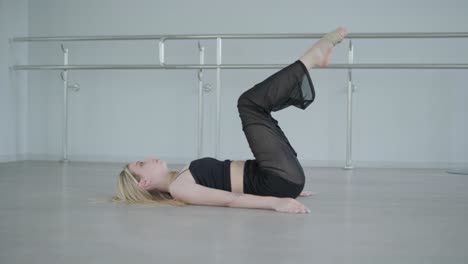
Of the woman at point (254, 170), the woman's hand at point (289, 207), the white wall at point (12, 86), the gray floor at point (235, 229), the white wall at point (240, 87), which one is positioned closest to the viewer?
the gray floor at point (235, 229)

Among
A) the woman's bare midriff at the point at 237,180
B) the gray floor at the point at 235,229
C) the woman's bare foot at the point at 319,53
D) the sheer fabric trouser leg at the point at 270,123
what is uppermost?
the woman's bare foot at the point at 319,53

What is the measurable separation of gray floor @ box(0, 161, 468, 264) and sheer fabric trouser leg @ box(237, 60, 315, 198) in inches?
5.1

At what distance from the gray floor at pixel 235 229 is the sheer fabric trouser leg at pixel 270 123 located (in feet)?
0.43

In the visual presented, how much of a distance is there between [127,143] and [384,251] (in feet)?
10.1

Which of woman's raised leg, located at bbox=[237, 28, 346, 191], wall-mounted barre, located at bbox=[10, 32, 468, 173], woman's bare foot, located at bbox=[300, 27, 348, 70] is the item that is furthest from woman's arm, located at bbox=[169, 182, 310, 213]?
wall-mounted barre, located at bbox=[10, 32, 468, 173]

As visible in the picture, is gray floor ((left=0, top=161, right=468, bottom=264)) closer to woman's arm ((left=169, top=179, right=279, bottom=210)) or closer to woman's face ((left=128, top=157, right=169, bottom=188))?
woman's arm ((left=169, top=179, right=279, bottom=210))

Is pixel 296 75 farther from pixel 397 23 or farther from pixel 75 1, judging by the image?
pixel 75 1

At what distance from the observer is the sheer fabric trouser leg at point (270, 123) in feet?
6.14

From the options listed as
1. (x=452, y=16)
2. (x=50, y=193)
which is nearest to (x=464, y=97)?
(x=452, y=16)

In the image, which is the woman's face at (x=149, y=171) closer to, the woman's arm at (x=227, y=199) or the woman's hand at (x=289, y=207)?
the woman's arm at (x=227, y=199)

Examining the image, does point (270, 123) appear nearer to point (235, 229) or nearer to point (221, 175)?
point (221, 175)

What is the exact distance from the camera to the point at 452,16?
12.2 feet

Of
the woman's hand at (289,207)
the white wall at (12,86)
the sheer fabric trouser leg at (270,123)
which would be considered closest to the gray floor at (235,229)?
the woman's hand at (289,207)

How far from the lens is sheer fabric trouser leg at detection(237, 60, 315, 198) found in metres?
1.87
